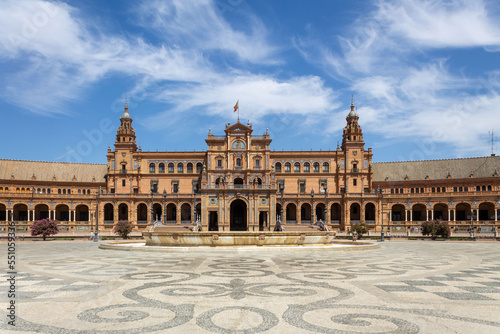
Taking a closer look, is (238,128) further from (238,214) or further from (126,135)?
(126,135)

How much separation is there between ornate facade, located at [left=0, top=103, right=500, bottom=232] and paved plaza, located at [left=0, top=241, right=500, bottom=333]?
55.5 metres

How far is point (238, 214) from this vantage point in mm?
78125

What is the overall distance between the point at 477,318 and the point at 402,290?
325cm

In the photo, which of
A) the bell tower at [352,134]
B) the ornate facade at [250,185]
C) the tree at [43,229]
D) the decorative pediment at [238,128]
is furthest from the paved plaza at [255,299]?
the bell tower at [352,134]

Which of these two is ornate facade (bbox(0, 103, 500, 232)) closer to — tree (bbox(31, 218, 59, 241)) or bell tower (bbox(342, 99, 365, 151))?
bell tower (bbox(342, 99, 365, 151))

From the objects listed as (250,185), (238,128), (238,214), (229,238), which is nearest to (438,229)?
(229,238)

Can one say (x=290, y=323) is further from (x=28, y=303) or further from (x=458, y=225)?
(x=458, y=225)

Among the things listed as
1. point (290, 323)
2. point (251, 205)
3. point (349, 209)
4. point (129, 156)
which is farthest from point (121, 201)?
point (290, 323)

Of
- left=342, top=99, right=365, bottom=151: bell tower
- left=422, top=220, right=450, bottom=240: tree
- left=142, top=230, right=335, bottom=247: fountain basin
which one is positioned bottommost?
left=422, top=220, right=450, bottom=240: tree

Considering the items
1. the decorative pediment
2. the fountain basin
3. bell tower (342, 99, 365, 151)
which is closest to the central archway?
the decorative pediment

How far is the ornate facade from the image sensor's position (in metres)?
76.7

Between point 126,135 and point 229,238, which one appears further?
point 126,135

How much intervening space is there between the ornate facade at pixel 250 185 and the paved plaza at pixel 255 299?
55.5 m

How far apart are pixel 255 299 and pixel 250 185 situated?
60970 millimetres
